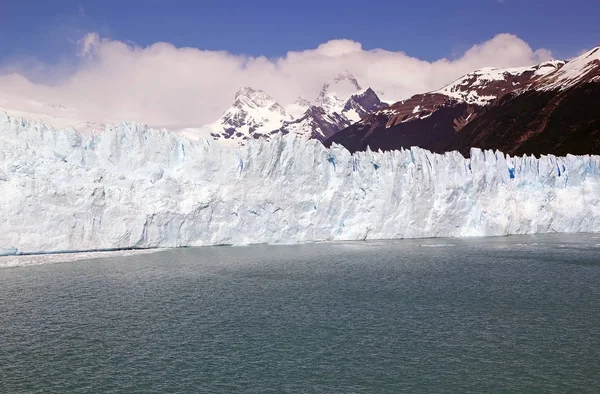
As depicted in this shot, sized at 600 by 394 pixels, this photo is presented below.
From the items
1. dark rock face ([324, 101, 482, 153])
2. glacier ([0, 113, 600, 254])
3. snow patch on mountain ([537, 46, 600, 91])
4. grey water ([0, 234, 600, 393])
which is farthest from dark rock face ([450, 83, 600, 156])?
grey water ([0, 234, 600, 393])

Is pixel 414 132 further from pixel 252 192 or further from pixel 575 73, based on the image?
pixel 252 192

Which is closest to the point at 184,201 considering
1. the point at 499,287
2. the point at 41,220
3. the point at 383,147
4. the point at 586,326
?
the point at 41,220

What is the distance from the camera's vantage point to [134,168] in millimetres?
40062

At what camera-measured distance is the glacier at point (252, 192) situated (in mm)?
34969

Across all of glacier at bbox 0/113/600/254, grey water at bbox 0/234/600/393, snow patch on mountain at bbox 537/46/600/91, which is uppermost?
snow patch on mountain at bbox 537/46/600/91

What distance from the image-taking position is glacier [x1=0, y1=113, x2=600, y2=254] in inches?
1377

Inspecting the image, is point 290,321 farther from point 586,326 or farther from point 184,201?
point 184,201

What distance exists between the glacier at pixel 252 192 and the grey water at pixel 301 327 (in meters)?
5.30

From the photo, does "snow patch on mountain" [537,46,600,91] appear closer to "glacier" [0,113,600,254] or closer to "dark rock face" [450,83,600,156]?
"dark rock face" [450,83,600,156]

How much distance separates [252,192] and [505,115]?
344ft

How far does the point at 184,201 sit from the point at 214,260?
6859 millimetres

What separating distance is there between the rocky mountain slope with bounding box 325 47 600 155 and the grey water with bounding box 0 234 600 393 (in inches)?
3102

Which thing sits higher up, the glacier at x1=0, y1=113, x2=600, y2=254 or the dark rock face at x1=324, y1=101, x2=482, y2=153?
the dark rock face at x1=324, y1=101, x2=482, y2=153

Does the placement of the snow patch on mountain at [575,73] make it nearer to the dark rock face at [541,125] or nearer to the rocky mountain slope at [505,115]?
the rocky mountain slope at [505,115]
